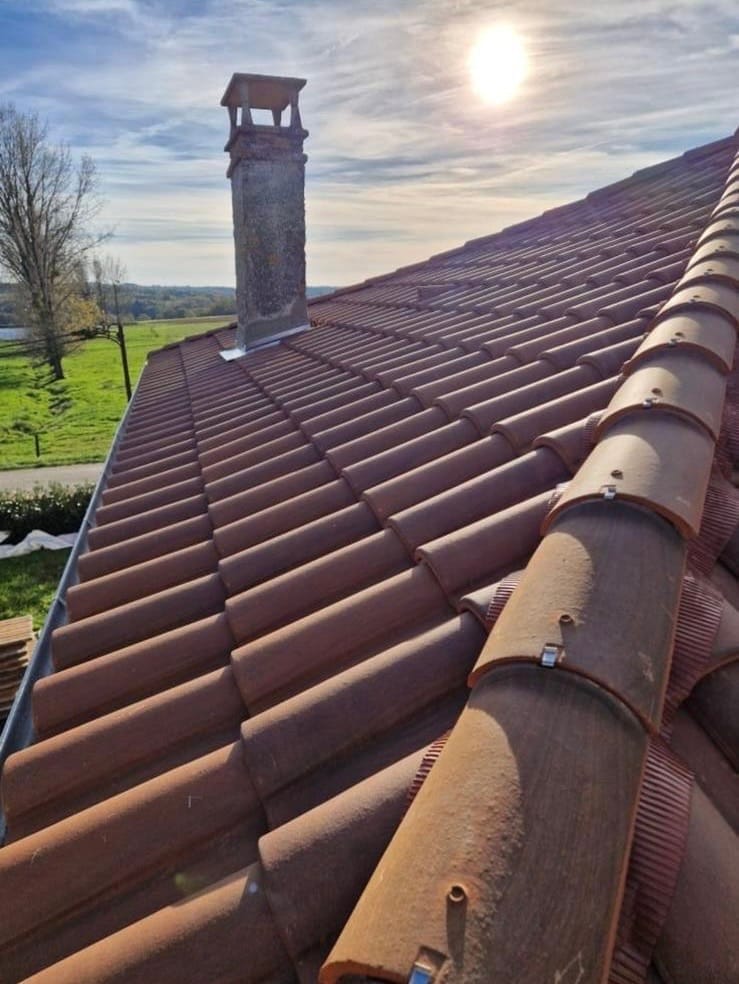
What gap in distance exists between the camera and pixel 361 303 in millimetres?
8039

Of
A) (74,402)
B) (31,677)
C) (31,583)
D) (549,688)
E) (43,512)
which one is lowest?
(31,583)

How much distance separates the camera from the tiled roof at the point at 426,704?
2.68 feet

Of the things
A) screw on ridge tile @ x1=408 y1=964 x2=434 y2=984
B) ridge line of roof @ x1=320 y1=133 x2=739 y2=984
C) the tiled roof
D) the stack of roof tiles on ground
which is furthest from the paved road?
screw on ridge tile @ x1=408 y1=964 x2=434 y2=984

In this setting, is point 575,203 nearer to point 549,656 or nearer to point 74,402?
point 549,656

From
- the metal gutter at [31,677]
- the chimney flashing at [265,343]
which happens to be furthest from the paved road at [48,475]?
the metal gutter at [31,677]

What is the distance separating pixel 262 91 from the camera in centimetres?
682

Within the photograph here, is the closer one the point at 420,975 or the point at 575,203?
the point at 420,975

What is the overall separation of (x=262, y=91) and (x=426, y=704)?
734 cm

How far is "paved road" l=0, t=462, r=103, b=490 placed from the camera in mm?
16453

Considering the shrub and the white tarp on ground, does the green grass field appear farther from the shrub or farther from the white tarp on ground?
the white tarp on ground

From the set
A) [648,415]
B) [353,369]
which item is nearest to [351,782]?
[648,415]

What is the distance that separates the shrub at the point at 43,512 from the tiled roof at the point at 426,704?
10.5 m

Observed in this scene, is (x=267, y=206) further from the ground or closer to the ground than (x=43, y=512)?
further from the ground

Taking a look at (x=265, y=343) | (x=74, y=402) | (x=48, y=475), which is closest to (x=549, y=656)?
(x=265, y=343)
